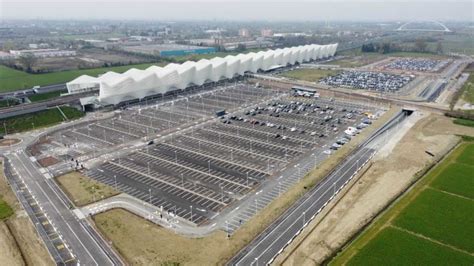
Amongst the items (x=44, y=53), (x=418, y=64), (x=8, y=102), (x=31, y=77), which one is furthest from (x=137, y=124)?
(x=44, y=53)

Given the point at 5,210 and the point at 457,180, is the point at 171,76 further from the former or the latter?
the point at 457,180

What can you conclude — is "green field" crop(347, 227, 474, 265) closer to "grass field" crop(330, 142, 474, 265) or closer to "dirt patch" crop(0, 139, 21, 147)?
"grass field" crop(330, 142, 474, 265)

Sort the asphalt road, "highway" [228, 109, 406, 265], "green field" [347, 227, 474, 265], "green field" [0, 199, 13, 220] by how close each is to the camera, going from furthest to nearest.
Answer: "green field" [0, 199, 13, 220] < "highway" [228, 109, 406, 265] < the asphalt road < "green field" [347, 227, 474, 265]

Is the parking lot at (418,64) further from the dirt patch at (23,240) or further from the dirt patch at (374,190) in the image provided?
the dirt patch at (23,240)

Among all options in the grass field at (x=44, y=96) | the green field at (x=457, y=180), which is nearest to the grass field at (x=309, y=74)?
the green field at (x=457, y=180)

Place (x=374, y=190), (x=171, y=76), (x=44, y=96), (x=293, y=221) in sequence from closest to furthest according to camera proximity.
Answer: (x=293, y=221)
(x=374, y=190)
(x=44, y=96)
(x=171, y=76)

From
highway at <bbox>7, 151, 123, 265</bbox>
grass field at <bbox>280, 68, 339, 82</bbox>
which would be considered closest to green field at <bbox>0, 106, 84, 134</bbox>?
highway at <bbox>7, 151, 123, 265</bbox>
